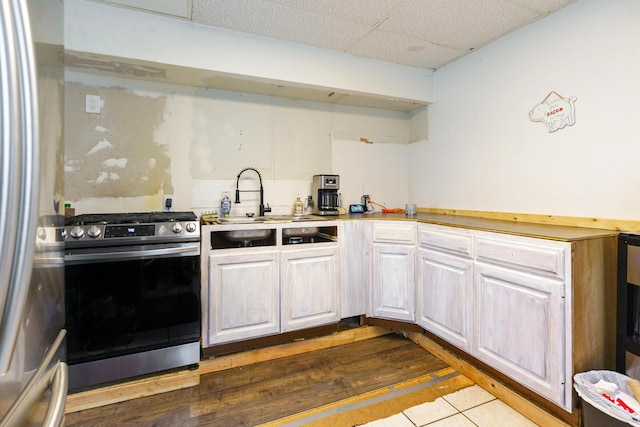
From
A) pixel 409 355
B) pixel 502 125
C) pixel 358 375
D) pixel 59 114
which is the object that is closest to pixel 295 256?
pixel 358 375

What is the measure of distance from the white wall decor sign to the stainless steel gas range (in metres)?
2.38

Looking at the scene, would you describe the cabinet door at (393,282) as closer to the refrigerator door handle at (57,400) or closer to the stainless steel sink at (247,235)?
the stainless steel sink at (247,235)

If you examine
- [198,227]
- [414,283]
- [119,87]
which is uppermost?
[119,87]

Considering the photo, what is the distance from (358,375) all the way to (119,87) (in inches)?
105

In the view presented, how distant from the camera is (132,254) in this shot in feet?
5.82

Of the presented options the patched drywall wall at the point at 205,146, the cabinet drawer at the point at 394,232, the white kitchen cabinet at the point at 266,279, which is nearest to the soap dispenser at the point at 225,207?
the patched drywall wall at the point at 205,146

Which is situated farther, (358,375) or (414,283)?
(414,283)

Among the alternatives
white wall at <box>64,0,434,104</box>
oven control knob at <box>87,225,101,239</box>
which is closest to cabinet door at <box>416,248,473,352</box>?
white wall at <box>64,0,434,104</box>

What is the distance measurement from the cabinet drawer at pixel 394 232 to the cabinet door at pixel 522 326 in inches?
23.1

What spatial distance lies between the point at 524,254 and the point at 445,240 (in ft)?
1.77

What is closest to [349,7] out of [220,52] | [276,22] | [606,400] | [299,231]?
[276,22]

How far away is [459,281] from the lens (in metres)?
1.98

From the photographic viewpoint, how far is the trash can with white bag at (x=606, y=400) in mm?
1173

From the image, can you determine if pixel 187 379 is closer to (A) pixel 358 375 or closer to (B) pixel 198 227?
(B) pixel 198 227
